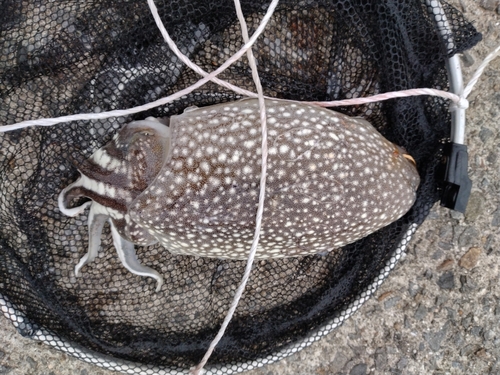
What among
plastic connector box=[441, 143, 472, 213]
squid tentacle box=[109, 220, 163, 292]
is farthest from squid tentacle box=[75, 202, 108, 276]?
plastic connector box=[441, 143, 472, 213]

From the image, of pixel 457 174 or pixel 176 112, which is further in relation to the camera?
pixel 176 112

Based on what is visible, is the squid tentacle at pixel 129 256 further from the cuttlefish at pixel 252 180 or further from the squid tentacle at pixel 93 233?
the cuttlefish at pixel 252 180

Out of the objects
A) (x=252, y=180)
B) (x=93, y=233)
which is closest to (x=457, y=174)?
(x=252, y=180)

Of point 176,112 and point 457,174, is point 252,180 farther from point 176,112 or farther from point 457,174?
point 457,174

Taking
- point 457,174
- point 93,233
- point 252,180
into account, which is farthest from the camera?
point 93,233

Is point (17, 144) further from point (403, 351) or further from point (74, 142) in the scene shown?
point (403, 351)

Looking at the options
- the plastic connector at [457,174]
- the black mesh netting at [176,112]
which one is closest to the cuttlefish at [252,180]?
the plastic connector at [457,174]

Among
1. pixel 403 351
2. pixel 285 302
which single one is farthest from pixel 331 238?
pixel 403 351
